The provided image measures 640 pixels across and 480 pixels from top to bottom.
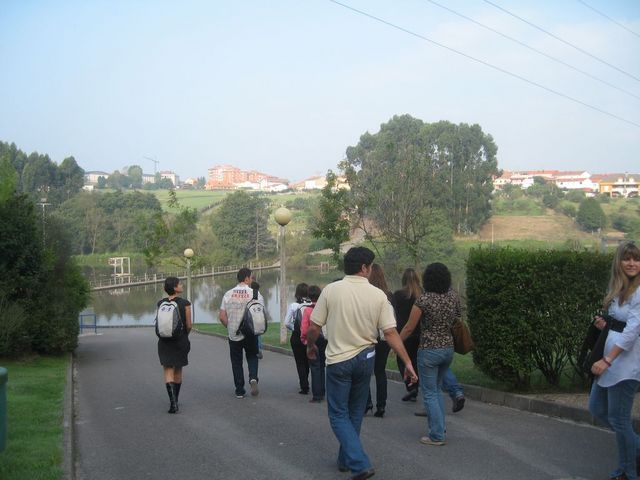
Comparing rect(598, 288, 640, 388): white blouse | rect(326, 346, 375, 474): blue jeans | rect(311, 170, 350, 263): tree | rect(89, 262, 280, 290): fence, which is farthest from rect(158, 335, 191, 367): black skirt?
rect(89, 262, 280, 290): fence

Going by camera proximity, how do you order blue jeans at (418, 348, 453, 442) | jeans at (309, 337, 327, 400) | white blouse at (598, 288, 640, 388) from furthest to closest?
1. jeans at (309, 337, 327, 400)
2. blue jeans at (418, 348, 453, 442)
3. white blouse at (598, 288, 640, 388)

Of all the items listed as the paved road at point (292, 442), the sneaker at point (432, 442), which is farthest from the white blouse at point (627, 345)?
the sneaker at point (432, 442)

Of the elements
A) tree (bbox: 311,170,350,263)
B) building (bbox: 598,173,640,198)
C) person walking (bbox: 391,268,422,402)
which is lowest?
person walking (bbox: 391,268,422,402)

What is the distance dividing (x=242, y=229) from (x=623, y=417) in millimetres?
89328

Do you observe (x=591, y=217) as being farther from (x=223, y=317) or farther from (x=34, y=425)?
(x=34, y=425)

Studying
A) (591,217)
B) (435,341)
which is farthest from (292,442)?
(591,217)

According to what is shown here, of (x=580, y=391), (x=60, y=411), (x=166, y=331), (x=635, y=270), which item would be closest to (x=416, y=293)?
(x=580, y=391)

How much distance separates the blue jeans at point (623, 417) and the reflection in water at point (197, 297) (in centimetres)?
4484

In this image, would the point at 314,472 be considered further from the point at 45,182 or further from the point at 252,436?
the point at 45,182

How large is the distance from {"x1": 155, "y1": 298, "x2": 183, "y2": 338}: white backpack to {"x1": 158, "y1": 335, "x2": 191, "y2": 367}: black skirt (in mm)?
104

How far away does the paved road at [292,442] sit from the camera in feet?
21.1

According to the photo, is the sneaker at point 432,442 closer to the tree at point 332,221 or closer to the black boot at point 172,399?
the black boot at point 172,399

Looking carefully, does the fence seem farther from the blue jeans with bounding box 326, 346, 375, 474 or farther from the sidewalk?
the blue jeans with bounding box 326, 346, 375, 474

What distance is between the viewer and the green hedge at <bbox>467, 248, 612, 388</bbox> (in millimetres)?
8789
